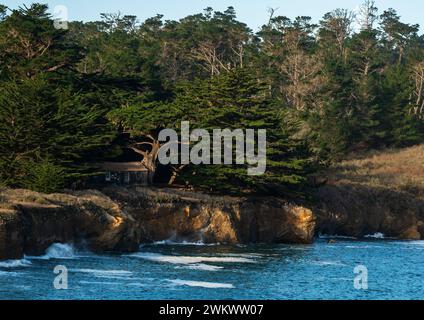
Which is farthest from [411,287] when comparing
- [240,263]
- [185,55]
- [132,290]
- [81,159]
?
[185,55]

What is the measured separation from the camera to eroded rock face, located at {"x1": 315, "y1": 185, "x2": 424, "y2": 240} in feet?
301

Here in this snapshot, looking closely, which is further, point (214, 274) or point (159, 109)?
point (159, 109)

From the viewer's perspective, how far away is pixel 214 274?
5772 cm

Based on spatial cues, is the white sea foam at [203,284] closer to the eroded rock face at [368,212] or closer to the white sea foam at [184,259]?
the white sea foam at [184,259]

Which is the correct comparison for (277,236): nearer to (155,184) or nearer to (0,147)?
(155,184)

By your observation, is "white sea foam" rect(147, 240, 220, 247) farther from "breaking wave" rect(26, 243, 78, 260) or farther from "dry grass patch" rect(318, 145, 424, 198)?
"dry grass patch" rect(318, 145, 424, 198)

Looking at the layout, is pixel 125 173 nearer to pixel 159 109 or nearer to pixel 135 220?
pixel 159 109

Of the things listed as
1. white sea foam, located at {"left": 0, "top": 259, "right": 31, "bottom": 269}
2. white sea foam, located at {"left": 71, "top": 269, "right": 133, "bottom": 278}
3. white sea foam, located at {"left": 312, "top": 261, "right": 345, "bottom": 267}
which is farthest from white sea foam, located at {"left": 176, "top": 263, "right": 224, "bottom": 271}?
white sea foam, located at {"left": 0, "top": 259, "right": 31, "bottom": 269}

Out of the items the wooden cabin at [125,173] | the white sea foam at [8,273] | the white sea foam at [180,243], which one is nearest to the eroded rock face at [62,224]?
the white sea foam at [8,273]

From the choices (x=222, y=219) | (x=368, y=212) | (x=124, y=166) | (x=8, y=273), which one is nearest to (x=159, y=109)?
(x=124, y=166)

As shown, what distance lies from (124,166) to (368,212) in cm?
2791

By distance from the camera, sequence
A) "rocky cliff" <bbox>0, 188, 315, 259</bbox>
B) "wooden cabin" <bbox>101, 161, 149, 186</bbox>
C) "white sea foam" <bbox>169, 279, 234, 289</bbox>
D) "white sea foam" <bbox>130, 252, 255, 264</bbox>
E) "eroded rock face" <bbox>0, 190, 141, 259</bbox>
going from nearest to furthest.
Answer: "white sea foam" <bbox>169, 279, 234, 289</bbox> → "eroded rock face" <bbox>0, 190, 141, 259</bbox> → "rocky cliff" <bbox>0, 188, 315, 259</bbox> → "white sea foam" <bbox>130, 252, 255, 264</bbox> → "wooden cabin" <bbox>101, 161, 149, 186</bbox>
